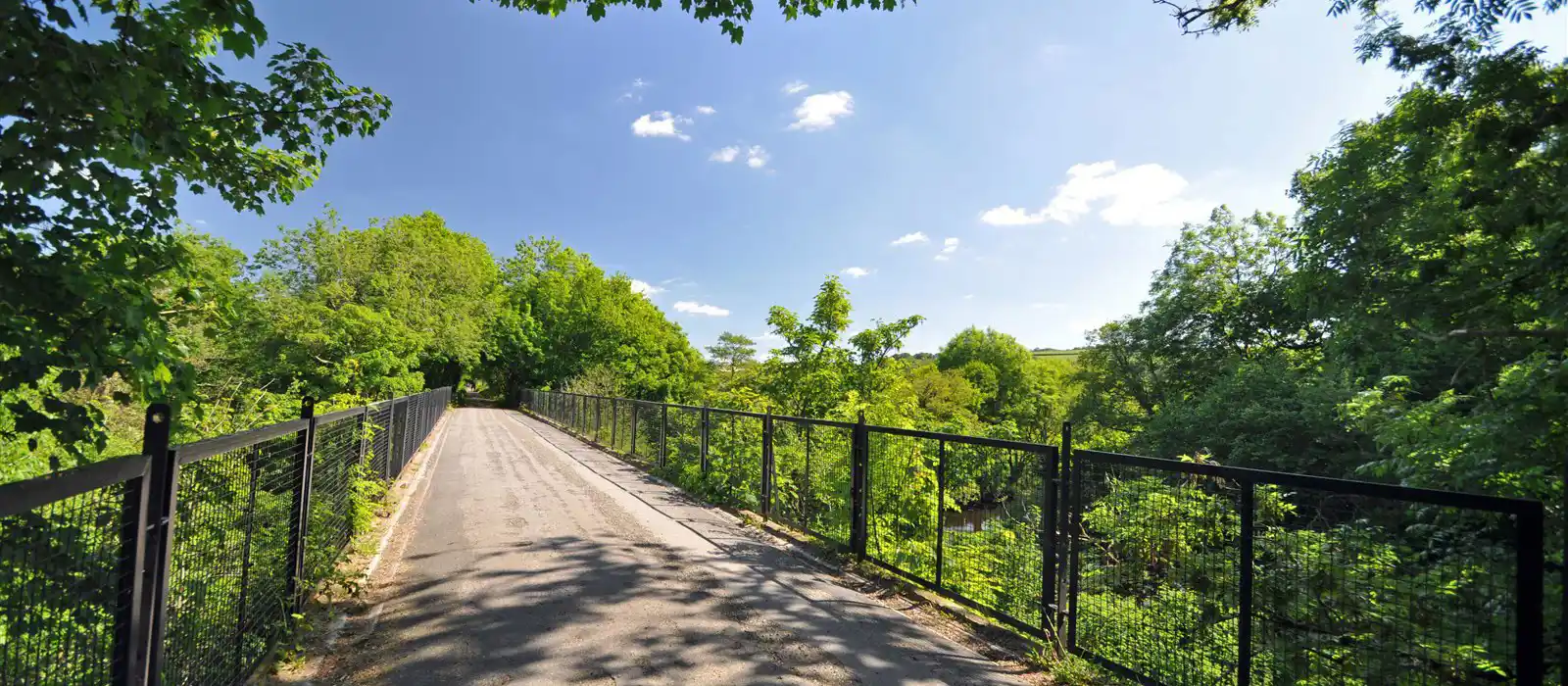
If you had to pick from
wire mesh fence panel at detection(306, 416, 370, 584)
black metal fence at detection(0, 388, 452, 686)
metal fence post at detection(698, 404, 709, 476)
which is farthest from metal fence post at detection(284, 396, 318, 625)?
metal fence post at detection(698, 404, 709, 476)

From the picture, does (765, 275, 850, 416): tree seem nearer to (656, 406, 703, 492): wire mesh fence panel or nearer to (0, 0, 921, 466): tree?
(656, 406, 703, 492): wire mesh fence panel

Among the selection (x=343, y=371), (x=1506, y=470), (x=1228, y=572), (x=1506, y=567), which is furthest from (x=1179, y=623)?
(x=343, y=371)

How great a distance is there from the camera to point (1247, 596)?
347 cm

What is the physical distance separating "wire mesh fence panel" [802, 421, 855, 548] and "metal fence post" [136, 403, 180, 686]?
5.59 m

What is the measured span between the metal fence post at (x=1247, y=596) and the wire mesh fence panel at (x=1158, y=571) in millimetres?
75

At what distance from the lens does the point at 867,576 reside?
629 cm

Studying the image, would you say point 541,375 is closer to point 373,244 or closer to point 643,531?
point 373,244

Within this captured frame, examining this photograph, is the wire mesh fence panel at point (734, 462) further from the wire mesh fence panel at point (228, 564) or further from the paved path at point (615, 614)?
the wire mesh fence panel at point (228, 564)

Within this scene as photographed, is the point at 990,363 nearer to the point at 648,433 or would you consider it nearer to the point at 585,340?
the point at 585,340

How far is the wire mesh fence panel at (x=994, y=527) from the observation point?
4996 millimetres

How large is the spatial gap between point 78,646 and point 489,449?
14840 mm

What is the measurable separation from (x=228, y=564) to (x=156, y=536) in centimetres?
111

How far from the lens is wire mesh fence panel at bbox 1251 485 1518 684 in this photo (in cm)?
276

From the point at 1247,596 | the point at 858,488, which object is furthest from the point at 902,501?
the point at 1247,596
